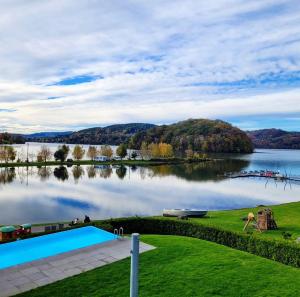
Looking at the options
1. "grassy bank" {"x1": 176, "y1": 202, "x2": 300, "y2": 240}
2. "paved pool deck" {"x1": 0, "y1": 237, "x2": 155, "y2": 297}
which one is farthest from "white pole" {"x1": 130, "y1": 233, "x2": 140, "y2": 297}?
"grassy bank" {"x1": 176, "y1": 202, "x2": 300, "y2": 240}

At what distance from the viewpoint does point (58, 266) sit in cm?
1283

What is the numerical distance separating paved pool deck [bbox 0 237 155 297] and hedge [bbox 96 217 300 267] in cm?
377

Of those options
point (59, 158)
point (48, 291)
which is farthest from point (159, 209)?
point (59, 158)

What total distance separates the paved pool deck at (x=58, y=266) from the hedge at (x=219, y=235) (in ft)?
12.4

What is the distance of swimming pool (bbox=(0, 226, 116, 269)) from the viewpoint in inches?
576

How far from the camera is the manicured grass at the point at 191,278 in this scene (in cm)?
1020

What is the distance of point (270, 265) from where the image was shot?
493 inches

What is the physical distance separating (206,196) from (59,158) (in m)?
63.6

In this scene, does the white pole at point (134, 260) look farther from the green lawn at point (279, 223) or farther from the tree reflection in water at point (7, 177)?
the tree reflection in water at point (7, 177)

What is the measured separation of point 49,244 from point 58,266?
413 cm

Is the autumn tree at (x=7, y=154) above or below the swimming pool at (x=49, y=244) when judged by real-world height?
above

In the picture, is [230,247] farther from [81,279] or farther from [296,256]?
[81,279]

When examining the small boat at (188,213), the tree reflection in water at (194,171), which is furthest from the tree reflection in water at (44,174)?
the small boat at (188,213)

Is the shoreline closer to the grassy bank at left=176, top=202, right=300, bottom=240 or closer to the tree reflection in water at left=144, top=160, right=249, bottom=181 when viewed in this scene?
the tree reflection in water at left=144, top=160, right=249, bottom=181
